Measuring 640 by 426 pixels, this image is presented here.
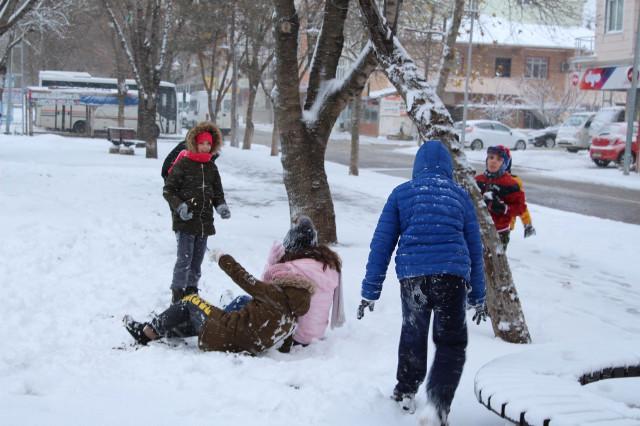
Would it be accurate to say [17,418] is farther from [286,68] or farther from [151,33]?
[151,33]

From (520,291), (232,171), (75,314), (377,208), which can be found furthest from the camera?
(232,171)

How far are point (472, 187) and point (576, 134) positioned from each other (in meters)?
32.7

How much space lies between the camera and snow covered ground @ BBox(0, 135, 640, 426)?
432 cm

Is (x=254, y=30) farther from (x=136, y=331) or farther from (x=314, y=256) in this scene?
(x=314, y=256)

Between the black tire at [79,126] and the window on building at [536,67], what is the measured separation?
3645 cm

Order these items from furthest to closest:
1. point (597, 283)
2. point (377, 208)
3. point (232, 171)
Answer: point (232, 171) < point (377, 208) < point (597, 283)

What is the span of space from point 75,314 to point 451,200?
367cm

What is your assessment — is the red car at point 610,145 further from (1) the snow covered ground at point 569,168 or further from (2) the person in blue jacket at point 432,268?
(2) the person in blue jacket at point 432,268

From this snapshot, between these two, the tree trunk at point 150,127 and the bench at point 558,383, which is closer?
the bench at point 558,383

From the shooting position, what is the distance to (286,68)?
974cm

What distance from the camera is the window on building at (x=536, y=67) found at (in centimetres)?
6203

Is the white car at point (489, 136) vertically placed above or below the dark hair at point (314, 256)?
above

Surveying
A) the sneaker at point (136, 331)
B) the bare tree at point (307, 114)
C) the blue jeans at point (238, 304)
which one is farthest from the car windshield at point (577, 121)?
the sneaker at point (136, 331)

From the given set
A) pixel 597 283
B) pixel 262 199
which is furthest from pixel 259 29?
pixel 597 283
